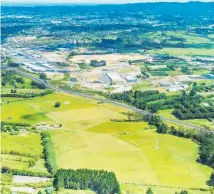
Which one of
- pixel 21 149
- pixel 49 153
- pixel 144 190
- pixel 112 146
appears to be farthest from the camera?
pixel 112 146

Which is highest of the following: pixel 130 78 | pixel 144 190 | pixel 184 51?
pixel 184 51

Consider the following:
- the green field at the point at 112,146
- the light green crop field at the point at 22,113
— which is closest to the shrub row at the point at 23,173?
the green field at the point at 112,146

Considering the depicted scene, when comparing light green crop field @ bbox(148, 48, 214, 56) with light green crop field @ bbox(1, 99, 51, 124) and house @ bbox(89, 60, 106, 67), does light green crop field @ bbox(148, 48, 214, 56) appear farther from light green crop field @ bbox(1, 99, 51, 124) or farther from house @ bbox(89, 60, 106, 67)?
light green crop field @ bbox(1, 99, 51, 124)

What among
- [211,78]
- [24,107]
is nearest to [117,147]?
[24,107]

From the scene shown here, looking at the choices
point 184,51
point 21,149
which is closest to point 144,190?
point 21,149

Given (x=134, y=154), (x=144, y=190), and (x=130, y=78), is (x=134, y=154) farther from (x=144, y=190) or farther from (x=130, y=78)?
(x=130, y=78)

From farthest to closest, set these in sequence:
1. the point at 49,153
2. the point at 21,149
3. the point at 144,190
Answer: the point at 21,149
the point at 49,153
the point at 144,190
